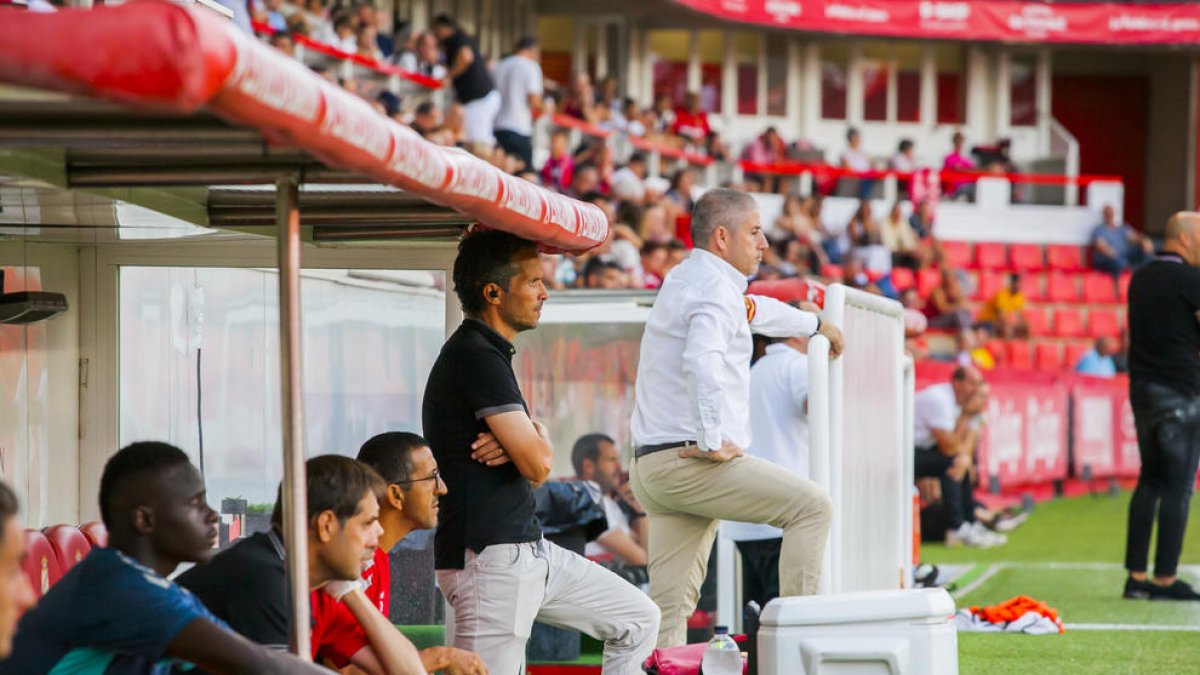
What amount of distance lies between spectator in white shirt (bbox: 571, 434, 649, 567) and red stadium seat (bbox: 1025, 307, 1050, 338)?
18124 mm

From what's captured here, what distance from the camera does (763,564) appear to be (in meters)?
8.34

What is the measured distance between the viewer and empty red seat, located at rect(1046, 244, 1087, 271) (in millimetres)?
29484

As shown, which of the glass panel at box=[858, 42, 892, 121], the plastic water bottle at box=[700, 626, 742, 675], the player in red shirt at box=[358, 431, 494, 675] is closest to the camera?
the player in red shirt at box=[358, 431, 494, 675]

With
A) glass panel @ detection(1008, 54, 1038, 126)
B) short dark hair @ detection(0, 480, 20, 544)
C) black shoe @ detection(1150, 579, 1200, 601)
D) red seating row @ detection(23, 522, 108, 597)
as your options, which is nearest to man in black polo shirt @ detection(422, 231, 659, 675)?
red seating row @ detection(23, 522, 108, 597)

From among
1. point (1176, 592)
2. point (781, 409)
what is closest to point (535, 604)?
point (781, 409)

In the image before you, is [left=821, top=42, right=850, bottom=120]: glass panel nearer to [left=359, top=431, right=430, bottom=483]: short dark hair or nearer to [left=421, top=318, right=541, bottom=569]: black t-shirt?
[left=421, top=318, right=541, bottom=569]: black t-shirt

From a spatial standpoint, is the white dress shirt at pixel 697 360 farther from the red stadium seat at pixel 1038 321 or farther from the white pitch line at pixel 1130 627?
the red stadium seat at pixel 1038 321

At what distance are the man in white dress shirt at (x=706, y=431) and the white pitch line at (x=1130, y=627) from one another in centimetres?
333

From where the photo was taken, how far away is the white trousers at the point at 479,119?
56.5ft

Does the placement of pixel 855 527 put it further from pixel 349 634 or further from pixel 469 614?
pixel 349 634

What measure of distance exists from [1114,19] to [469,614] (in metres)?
30.5

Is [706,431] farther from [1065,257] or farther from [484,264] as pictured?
[1065,257]

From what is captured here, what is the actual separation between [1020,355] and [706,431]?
1926 cm

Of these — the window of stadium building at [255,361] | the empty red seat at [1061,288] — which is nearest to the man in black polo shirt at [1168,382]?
the window of stadium building at [255,361]
